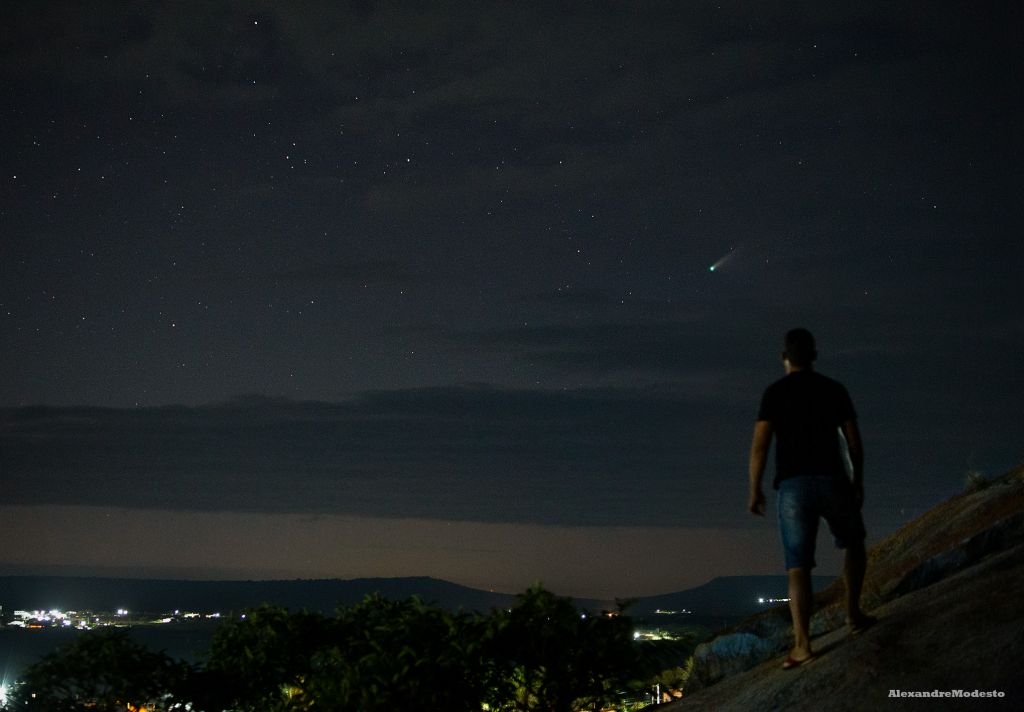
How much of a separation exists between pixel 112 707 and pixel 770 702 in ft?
25.4

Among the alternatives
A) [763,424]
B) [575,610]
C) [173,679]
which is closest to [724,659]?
[575,610]

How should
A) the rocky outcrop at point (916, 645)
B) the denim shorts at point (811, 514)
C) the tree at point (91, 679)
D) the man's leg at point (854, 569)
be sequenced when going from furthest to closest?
the tree at point (91, 679)
the man's leg at point (854, 569)
the denim shorts at point (811, 514)
the rocky outcrop at point (916, 645)

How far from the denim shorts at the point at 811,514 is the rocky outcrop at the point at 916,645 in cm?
72

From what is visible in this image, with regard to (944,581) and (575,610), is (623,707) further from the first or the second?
(944,581)

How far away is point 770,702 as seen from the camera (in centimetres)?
750

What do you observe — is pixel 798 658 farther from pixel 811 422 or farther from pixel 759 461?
pixel 811 422

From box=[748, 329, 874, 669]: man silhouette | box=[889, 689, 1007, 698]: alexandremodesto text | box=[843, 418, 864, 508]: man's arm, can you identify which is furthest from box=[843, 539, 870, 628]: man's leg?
box=[889, 689, 1007, 698]: alexandremodesto text

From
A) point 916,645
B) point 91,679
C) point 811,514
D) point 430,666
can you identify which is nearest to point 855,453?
point 811,514

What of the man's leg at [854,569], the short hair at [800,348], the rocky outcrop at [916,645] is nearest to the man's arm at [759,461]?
the short hair at [800,348]

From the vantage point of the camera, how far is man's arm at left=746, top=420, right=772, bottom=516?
7.30 m

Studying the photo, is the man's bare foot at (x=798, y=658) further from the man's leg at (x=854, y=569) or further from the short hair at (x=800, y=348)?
the short hair at (x=800, y=348)

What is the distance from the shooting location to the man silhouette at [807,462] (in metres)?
7.18

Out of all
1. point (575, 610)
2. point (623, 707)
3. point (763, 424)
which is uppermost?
point (763, 424)

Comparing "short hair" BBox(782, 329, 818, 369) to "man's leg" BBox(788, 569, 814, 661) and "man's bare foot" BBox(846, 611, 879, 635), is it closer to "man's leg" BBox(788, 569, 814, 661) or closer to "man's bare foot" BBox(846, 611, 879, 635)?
"man's leg" BBox(788, 569, 814, 661)
